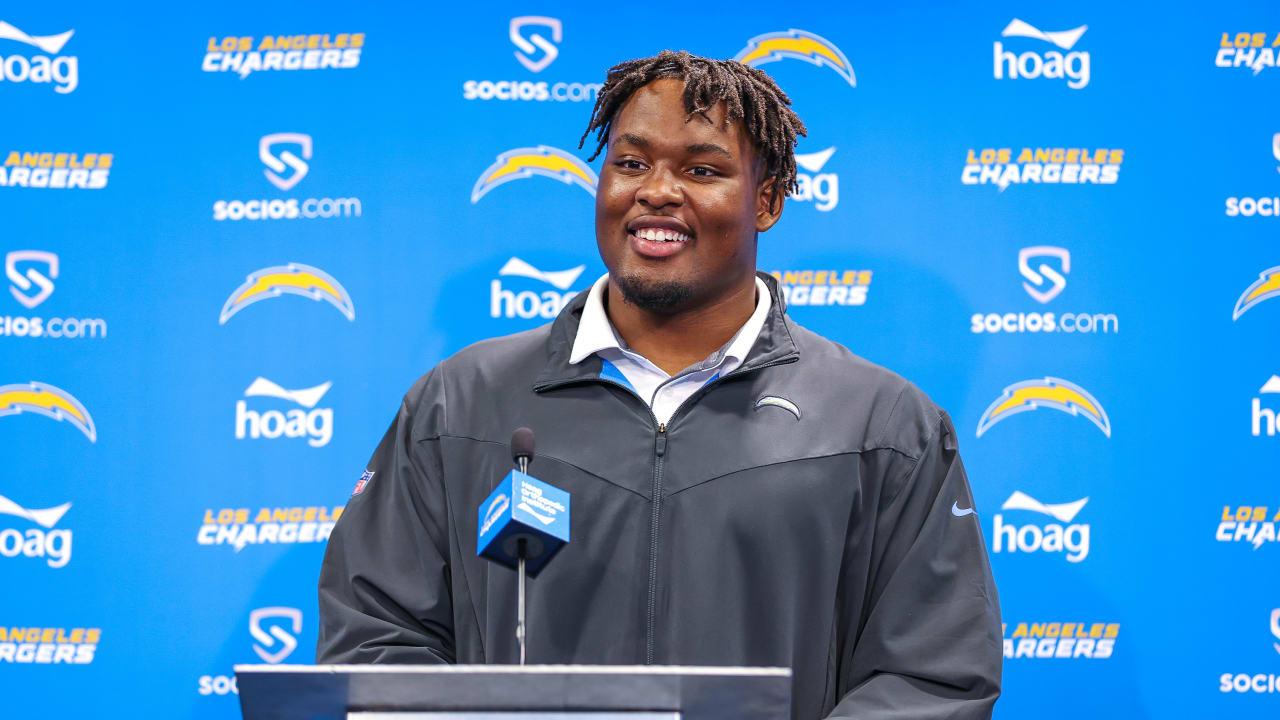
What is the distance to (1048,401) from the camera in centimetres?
310

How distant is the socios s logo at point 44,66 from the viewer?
3.26 metres

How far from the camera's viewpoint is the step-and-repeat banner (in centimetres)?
310

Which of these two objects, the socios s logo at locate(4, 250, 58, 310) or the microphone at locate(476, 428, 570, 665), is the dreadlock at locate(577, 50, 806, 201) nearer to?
the microphone at locate(476, 428, 570, 665)

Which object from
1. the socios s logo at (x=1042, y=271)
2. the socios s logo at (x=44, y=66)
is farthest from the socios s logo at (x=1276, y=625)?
the socios s logo at (x=44, y=66)

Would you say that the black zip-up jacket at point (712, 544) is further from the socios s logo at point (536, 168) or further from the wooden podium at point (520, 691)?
the socios s logo at point (536, 168)

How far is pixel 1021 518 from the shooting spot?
10.2 ft

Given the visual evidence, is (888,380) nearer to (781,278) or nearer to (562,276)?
(781,278)

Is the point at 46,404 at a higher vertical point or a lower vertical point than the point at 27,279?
lower

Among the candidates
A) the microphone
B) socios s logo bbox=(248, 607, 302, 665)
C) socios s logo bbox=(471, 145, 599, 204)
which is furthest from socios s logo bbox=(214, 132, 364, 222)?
the microphone

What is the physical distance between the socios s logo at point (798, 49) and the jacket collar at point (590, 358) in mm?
1208

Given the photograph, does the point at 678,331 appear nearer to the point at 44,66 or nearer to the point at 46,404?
the point at 46,404

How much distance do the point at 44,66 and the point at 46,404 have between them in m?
0.92

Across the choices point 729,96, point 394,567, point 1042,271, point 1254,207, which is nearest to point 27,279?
point 394,567

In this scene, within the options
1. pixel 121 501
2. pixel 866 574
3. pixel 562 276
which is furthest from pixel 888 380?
pixel 121 501
